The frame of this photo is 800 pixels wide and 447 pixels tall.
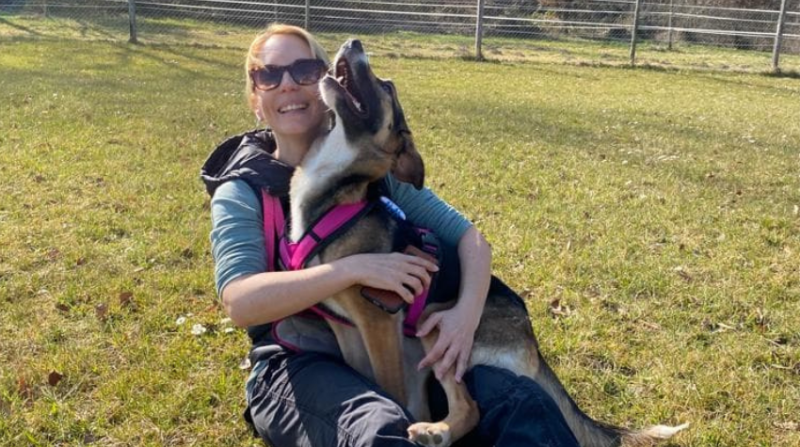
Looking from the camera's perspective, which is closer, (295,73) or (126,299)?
(295,73)

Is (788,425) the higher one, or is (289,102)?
(289,102)

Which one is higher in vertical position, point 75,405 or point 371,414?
point 371,414

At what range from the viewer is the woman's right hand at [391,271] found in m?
2.45

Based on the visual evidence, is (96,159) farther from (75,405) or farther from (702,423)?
(702,423)

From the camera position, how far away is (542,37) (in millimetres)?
26078

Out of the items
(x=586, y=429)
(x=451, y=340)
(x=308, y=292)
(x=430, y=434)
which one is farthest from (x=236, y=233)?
(x=586, y=429)

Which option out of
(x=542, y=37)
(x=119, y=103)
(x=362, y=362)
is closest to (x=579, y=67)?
(x=542, y=37)

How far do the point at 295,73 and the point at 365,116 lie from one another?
386mm

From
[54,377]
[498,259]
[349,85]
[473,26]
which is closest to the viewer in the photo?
[349,85]

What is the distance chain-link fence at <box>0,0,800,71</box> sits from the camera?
63.5ft

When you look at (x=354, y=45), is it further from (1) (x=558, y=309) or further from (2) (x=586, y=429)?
(1) (x=558, y=309)

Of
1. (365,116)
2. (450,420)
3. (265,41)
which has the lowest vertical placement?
(450,420)

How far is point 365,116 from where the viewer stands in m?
2.80

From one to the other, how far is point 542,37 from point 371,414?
25564mm
